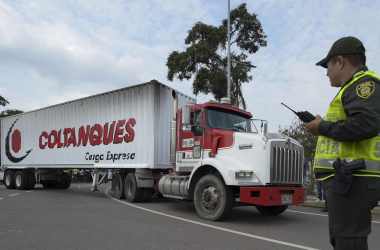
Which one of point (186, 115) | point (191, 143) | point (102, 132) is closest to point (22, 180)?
point (102, 132)

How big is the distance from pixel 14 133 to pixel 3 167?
7.17 feet

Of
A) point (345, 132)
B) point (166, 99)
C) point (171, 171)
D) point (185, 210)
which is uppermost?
point (166, 99)

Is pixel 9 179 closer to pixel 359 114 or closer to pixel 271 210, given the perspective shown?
pixel 271 210

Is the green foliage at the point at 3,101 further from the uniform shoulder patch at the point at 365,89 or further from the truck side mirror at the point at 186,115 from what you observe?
the uniform shoulder patch at the point at 365,89

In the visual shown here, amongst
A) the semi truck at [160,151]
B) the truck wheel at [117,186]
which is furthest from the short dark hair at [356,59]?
the truck wheel at [117,186]

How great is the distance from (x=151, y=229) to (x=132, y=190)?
5.66m

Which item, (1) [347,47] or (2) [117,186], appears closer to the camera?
(1) [347,47]

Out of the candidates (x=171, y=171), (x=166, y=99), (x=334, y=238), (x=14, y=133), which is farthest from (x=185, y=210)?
(x=14, y=133)

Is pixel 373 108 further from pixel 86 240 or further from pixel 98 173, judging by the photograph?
pixel 98 173

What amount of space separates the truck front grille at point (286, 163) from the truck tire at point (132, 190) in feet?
17.7

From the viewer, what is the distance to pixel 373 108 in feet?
8.77

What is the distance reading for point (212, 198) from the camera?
32.3 feet

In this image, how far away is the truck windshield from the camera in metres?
10.9

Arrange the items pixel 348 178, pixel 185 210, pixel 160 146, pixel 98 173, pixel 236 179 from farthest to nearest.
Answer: pixel 98 173
pixel 160 146
pixel 185 210
pixel 236 179
pixel 348 178
